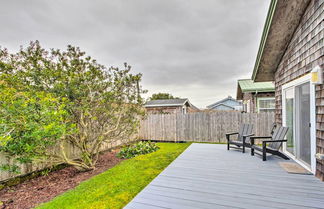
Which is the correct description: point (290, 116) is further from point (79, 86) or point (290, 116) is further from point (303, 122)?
point (79, 86)

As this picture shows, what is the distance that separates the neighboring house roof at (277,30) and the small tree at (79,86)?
3.90 metres

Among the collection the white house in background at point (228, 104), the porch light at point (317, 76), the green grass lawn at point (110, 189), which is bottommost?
the green grass lawn at point (110, 189)

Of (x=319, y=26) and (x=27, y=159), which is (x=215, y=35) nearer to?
(x=319, y=26)

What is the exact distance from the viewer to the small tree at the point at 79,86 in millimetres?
4113

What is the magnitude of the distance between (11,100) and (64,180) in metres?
2.33

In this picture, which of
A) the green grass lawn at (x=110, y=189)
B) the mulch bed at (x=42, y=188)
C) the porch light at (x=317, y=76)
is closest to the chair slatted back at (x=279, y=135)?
the porch light at (x=317, y=76)

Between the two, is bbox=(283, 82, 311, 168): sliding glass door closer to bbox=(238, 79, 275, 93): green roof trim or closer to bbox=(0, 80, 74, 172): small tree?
bbox=(238, 79, 275, 93): green roof trim

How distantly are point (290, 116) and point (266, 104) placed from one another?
5.53 m

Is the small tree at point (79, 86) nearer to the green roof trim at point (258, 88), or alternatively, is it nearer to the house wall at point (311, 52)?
the house wall at point (311, 52)

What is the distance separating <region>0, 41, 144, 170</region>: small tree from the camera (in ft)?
13.5

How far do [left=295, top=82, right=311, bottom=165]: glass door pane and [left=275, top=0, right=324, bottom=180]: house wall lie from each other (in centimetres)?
37

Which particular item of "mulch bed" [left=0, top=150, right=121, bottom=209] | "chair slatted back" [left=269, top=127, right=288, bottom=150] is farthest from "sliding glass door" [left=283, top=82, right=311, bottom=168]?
"mulch bed" [left=0, top=150, right=121, bottom=209]

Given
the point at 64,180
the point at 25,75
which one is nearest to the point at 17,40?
the point at 25,75

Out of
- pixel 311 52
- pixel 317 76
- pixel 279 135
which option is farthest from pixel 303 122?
pixel 311 52
